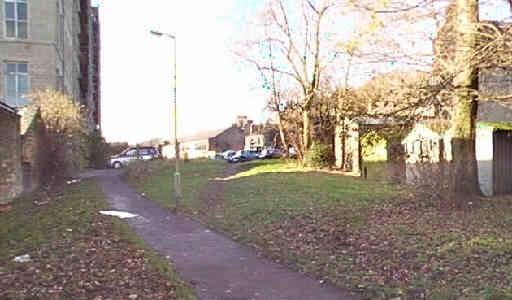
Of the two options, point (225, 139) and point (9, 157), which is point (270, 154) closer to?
point (225, 139)

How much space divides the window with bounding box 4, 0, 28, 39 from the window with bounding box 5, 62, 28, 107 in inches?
70.3

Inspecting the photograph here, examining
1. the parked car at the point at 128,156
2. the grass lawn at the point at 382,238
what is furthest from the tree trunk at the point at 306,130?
the parked car at the point at 128,156

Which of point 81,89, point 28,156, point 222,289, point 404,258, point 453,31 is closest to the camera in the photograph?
point 222,289

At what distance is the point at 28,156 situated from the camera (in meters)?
18.6

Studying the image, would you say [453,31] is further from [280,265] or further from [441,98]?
[280,265]

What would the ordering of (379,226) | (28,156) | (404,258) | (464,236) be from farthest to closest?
(28,156), (379,226), (464,236), (404,258)

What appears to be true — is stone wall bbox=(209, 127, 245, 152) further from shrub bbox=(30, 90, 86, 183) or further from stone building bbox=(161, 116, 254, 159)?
shrub bbox=(30, 90, 86, 183)

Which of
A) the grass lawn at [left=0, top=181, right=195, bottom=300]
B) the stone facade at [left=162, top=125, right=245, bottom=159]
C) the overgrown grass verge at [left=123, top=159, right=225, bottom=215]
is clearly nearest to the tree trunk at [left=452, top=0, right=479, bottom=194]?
the overgrown grass verge at [left=123, top=159, right=225, bottom=215]

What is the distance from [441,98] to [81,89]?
1796 inches

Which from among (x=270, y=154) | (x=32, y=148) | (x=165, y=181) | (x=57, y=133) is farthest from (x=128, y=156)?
(x=32, y=148)

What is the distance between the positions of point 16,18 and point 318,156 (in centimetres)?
1997

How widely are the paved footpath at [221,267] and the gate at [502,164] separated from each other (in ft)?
37.0

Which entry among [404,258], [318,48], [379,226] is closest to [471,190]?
[379,226]

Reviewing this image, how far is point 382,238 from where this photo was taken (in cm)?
875
